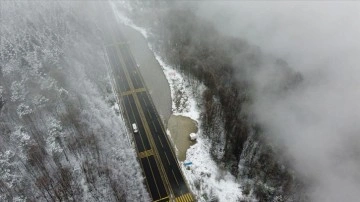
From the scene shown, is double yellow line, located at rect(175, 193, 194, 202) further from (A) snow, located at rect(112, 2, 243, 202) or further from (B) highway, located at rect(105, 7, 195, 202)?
(A) snow, located at rect(112, 2, 243, 202)

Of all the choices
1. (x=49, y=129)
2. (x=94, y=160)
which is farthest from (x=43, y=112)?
(x=94, y=160)

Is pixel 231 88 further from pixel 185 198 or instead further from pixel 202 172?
pixel 185 198

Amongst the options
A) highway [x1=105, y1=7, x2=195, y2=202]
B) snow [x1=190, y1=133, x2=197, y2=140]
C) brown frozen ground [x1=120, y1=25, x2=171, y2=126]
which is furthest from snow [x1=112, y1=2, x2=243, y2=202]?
brown frozen ground [x1=120, y1=25, x2=171, y2=126]

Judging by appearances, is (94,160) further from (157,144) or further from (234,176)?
(234,176)

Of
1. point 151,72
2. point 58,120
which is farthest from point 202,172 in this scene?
point 151,72

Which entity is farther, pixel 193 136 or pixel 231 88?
pixel 231 88

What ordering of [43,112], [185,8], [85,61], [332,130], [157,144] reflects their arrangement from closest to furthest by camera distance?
[157,144] → [43,112] → [332,130] → [85,61] → [185,8]
